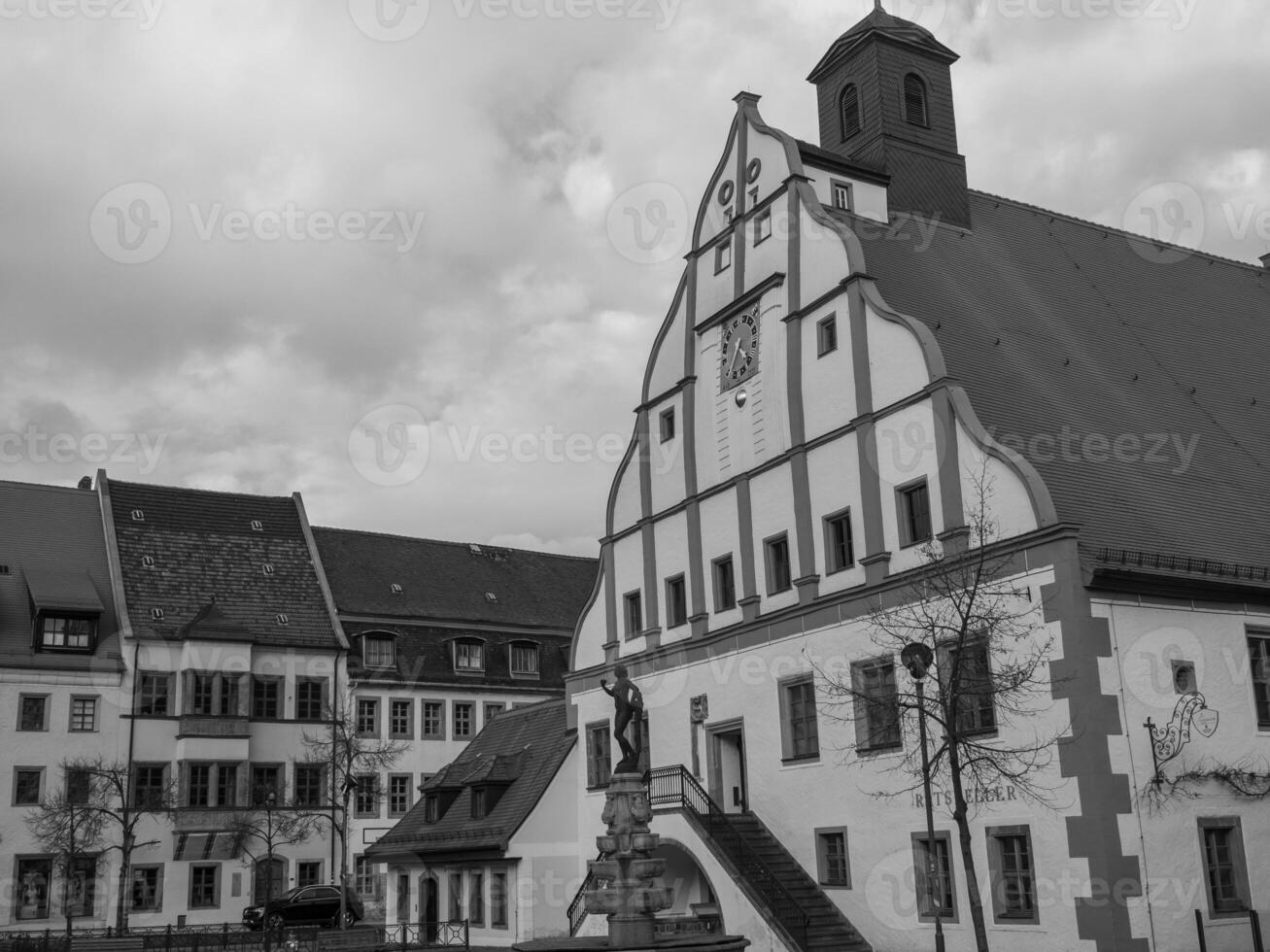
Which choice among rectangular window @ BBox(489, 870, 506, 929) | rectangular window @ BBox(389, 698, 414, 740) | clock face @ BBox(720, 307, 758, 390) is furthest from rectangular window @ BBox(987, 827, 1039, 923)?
rectangular window @ BBox(389, 698, 414, 740)

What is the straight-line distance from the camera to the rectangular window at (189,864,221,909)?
4725cm

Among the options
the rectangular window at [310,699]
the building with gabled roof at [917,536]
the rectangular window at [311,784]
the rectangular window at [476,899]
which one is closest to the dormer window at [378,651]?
the rectangular window at [310,699]

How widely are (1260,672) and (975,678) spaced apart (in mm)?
5269

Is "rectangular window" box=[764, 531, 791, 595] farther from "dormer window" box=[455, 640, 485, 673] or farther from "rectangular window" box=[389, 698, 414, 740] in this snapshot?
"dormer window" box=[455, 640, 485, 673]

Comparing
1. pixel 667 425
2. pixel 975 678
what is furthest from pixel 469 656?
pixel 975 678

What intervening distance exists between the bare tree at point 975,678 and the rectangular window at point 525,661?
34879mm

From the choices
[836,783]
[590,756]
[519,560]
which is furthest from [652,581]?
[519,560]

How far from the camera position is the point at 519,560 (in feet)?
211

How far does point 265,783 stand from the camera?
165 feet

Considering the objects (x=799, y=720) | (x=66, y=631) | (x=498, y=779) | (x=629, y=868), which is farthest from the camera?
(x=66, y=631)

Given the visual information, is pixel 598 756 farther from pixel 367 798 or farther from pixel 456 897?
Result: pixel 367 798

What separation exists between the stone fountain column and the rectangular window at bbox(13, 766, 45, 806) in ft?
101

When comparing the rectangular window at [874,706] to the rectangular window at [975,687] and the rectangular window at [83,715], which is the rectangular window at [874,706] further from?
the rectangular window at [83,715]

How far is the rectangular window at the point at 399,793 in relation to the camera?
53750mm
